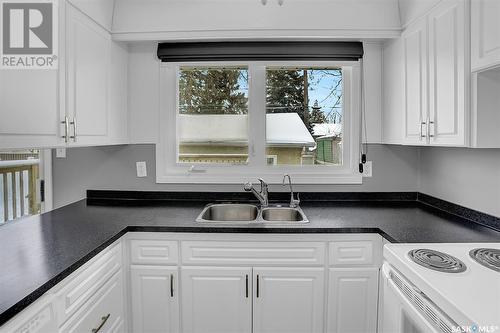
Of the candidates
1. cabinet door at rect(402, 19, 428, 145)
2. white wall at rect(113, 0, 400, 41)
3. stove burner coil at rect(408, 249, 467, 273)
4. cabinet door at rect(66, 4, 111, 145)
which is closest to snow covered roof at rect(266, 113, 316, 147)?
white wall at rect(113, 0, 400, 41)

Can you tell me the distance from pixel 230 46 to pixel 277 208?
48.5 inches

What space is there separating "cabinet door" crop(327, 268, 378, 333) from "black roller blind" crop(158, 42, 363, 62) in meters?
1.50

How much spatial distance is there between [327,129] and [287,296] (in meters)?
1.32

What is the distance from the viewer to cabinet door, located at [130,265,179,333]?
5.85 ft

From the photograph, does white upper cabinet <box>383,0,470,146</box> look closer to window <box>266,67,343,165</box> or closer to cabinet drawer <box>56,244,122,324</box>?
window <box>266,67,343,165</box>

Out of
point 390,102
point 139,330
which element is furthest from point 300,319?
point 390,102

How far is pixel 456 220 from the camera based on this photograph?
6.14ft

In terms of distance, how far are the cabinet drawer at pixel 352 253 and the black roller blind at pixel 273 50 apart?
135 cm

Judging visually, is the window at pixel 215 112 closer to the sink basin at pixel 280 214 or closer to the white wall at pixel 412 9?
the sink basin at pixel 280 214

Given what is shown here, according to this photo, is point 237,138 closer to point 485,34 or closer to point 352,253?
point 352,253

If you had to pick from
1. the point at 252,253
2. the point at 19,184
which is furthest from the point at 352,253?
the point at 19,184

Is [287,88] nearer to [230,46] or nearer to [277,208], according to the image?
[230,46]

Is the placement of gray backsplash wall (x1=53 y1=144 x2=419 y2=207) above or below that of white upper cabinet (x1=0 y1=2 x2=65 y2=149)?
below

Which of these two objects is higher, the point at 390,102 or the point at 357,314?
the point at 390,102
